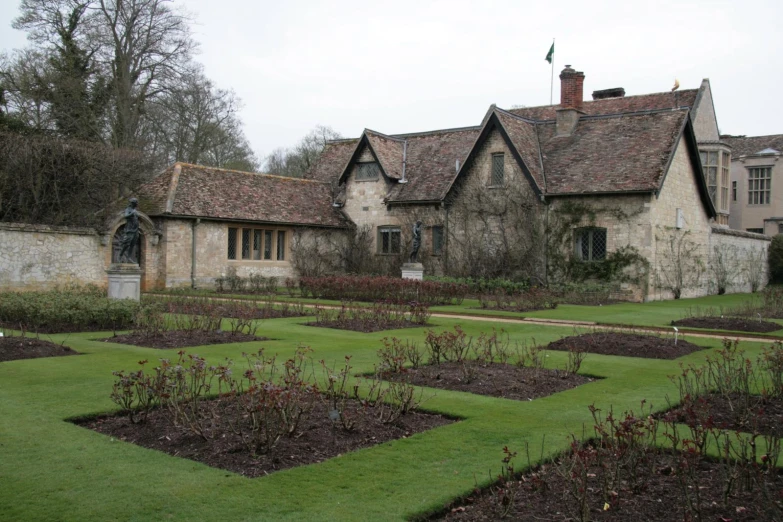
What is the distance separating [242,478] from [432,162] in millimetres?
29457

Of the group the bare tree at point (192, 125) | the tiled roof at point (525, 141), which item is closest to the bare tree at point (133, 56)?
the bare tree at point (192, 125)

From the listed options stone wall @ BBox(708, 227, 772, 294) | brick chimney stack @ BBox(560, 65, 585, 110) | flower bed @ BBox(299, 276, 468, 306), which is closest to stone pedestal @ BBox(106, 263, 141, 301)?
flower bed @ BBox(299, 276, 468, 306)

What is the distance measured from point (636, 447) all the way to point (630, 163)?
23.4 m

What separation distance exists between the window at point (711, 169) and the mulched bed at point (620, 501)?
107 ft

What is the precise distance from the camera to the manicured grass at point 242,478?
5.33 meters

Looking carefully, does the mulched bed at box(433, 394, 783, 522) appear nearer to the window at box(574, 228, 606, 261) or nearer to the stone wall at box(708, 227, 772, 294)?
the window at box(574, 228, 606, 261)

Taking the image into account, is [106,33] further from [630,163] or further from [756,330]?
[756,330]

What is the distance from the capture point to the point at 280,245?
32312 mm

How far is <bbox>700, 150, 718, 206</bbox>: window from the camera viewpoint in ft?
118

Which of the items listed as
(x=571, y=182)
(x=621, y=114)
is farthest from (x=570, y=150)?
(x=621, y=114)

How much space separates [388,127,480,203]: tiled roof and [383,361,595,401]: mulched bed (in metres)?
21.4

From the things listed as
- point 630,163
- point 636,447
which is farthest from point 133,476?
point 630,163

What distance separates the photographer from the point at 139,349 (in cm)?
1270

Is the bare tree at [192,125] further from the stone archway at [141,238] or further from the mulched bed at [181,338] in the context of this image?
the mulched bed at [181,338]
